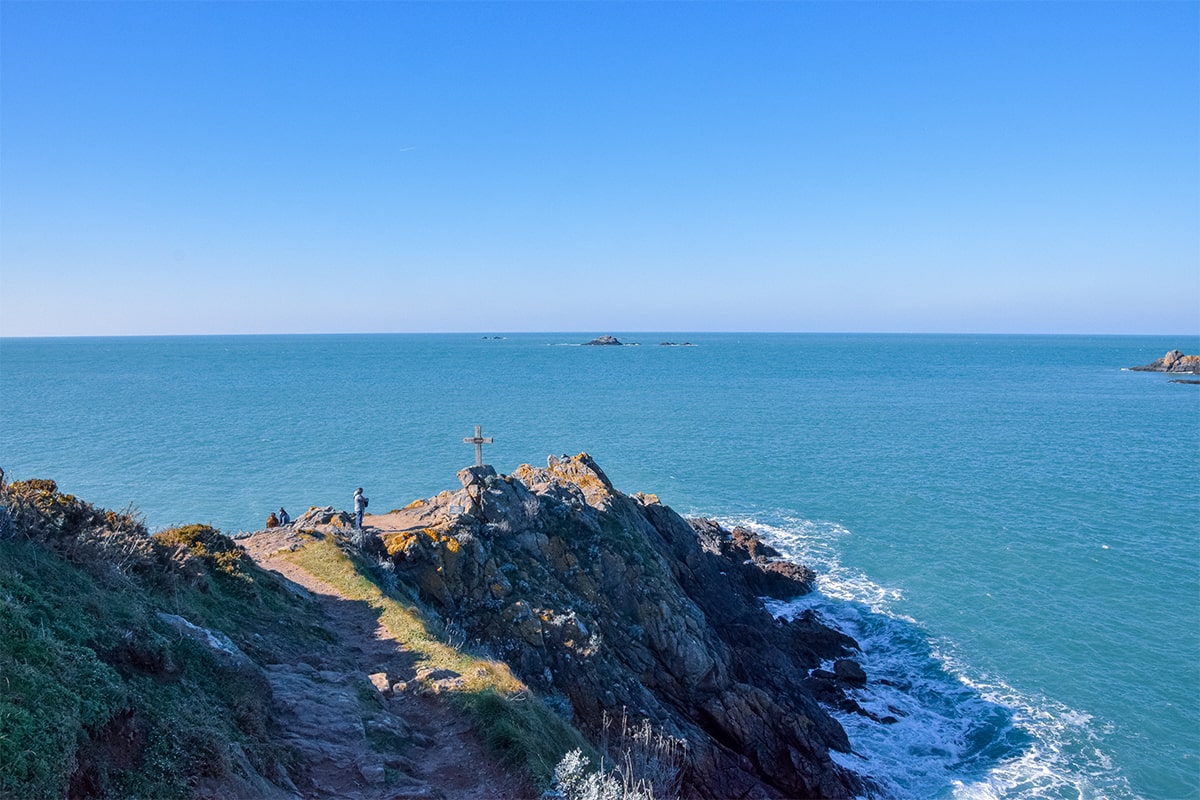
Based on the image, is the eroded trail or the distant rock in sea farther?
the distant rock in sea

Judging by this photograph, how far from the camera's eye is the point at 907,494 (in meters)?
49.1

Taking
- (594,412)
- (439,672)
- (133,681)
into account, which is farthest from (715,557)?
(594,412)

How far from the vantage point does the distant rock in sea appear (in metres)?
143

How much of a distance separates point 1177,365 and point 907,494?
141732 mm

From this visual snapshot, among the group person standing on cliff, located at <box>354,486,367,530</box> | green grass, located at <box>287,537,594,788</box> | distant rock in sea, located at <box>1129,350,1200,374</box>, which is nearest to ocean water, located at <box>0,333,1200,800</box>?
green grass, located at <box>287,537,594,788</box>

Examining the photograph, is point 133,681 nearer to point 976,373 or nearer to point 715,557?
point 715,557

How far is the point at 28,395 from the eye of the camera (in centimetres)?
10112

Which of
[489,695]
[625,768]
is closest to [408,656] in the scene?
[489,695]

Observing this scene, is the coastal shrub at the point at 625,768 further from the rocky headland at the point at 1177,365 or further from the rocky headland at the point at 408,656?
the rocky headland at the point at 1177,365

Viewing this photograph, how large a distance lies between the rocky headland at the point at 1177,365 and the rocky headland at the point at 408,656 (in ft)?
527

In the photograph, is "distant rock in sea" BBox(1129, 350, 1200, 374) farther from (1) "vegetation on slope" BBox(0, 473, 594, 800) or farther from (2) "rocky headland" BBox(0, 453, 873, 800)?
(1) "vegetation on slope" BBox(0, 473, 594, 800)

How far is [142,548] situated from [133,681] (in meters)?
5.67

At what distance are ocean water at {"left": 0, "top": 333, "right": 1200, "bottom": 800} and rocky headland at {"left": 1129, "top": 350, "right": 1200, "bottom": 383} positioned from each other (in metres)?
43.0

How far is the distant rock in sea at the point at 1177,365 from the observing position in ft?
468
